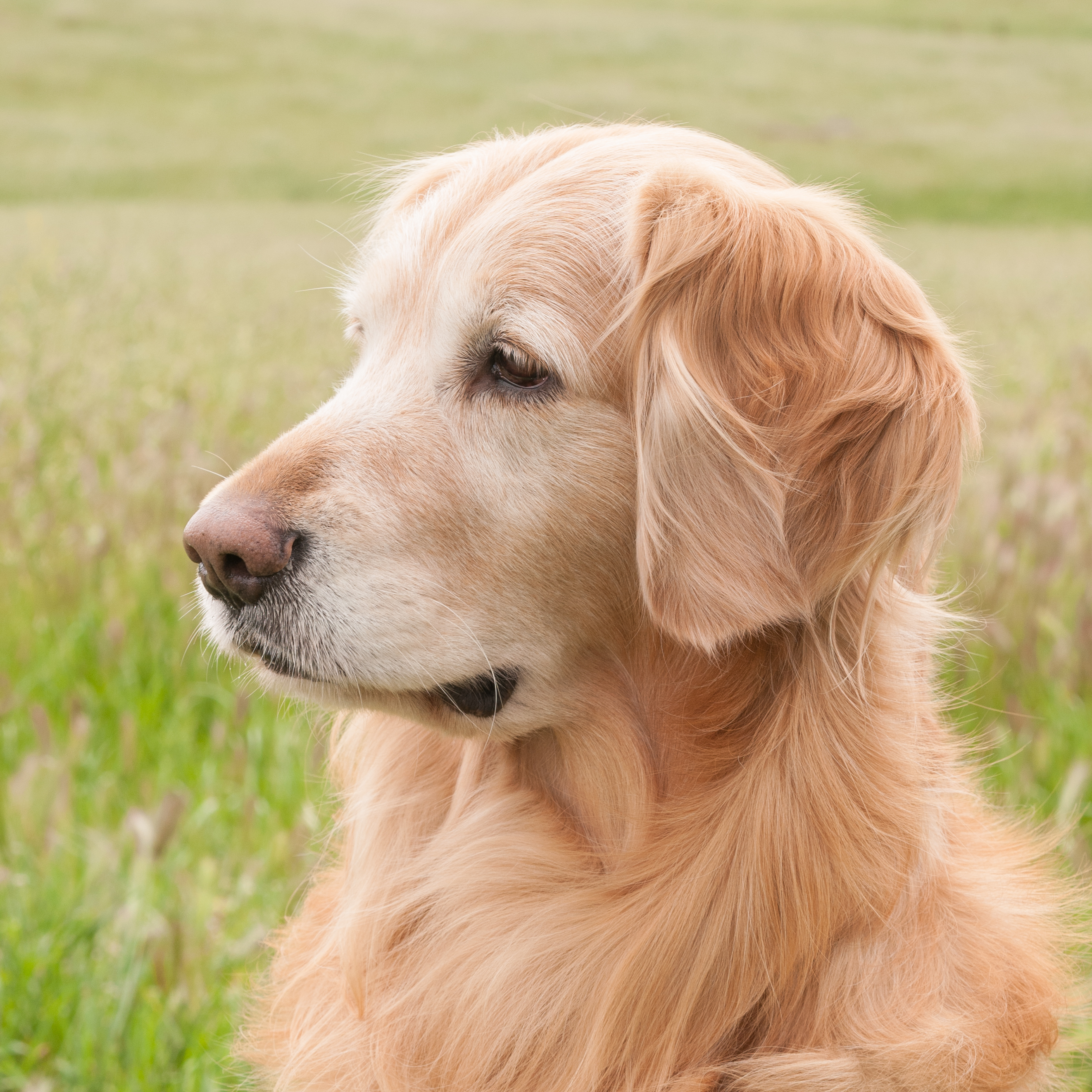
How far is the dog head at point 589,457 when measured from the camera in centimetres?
157

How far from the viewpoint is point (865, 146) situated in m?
18.0

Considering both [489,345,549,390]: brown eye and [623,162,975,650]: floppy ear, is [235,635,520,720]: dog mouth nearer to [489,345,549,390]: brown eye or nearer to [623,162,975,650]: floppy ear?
[623,162,975,650]: floppy ear

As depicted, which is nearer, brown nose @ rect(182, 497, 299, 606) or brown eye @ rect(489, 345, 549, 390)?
brown nose @ rect(182, 497, 299, 606)

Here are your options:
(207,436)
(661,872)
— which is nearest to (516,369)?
(661,872)

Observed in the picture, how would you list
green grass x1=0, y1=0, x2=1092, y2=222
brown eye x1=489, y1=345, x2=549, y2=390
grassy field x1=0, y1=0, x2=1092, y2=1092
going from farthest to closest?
green grass x1=0, y1=0, x2=1092, y2=222 → grassy field x1=0, y1=0, x2=1092, y2=1092 → brown eye x1=489, y1=345, x2=549, y2=390

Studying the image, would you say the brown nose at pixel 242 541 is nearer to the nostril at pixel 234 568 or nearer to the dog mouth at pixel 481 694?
the nostril at pixel 234 568

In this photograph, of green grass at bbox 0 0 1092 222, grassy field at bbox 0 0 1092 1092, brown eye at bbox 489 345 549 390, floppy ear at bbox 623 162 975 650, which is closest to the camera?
floppy ear at bbox 623 162 975 650

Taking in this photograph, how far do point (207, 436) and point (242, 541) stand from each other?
355 cm

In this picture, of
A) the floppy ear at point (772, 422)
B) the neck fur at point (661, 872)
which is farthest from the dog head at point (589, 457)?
the neck fur at point (661, 872)

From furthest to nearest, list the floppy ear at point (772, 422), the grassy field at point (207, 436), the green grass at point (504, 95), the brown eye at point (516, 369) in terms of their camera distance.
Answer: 1. the green grass at point (504, 95)
2. the grassy field at point (207, 436)
3. the brown eye at point (516, 369)
4. the floppy ear at point (772, 422)

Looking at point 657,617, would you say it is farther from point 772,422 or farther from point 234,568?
point 234,568

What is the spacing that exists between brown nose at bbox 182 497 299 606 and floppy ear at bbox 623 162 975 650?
56 centimetres

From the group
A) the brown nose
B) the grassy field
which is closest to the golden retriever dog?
the brown nose

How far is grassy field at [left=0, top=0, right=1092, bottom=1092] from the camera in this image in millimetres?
2668
